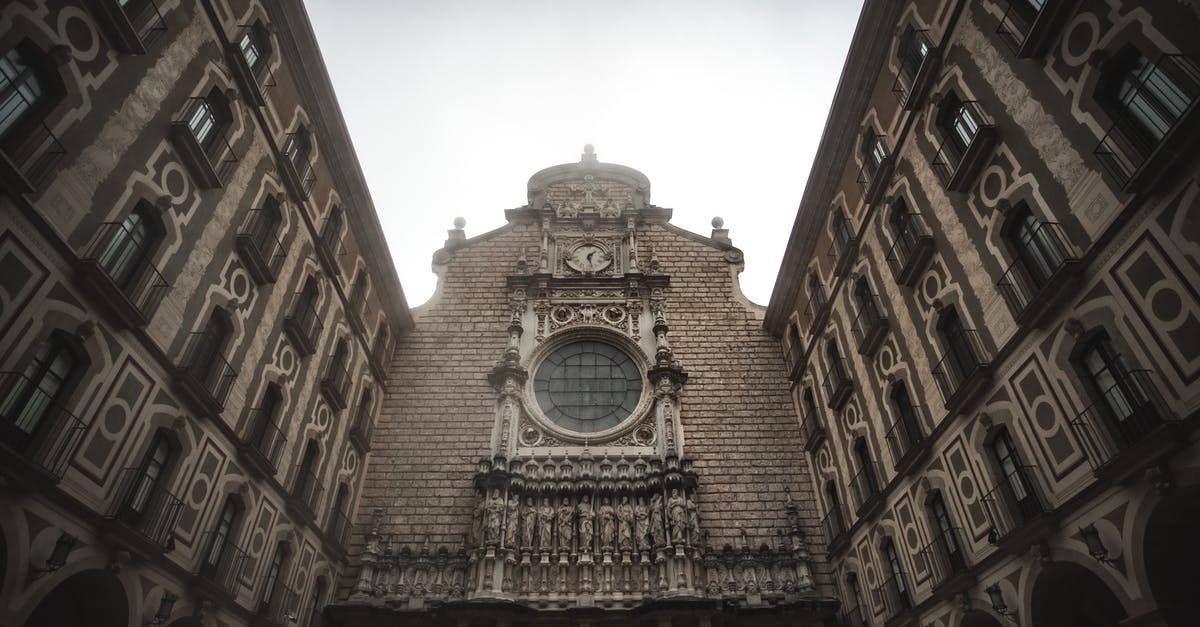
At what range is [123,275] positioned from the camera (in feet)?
34.3

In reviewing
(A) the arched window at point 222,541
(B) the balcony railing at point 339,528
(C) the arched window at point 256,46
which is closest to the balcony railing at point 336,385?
(B) the balcony railing at point 339,528

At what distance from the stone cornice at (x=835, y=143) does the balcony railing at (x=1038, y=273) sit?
7.29 meters

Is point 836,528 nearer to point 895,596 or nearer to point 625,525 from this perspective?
point 895,596

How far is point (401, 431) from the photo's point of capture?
70.4ft

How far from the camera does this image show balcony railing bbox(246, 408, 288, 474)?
14.0m

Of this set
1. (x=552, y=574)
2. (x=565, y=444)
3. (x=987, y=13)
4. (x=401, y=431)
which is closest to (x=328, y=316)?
(x=401, y=431)

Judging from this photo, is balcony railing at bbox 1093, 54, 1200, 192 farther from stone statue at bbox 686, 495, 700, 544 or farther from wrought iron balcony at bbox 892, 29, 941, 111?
stone statue at bbox 686, 495, 700, 544

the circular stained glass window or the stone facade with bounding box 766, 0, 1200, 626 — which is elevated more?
the circular stained glass window

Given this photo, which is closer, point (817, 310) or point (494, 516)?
point (494, 516)

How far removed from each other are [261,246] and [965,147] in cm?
1496

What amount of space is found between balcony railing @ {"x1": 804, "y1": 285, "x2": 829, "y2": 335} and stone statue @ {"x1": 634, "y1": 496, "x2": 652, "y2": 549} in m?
7.53

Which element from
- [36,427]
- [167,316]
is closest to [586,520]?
[167,316]

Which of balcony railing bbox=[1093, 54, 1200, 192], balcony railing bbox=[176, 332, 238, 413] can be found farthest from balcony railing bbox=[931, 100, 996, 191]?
balcony railing bbox=[176, 332, 238, 413]

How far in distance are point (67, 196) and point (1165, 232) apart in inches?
571
